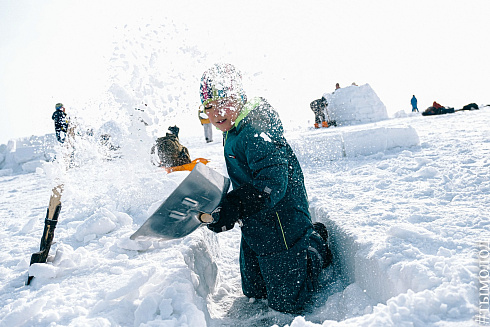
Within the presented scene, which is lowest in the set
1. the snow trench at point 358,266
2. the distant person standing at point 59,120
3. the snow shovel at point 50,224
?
the snow trench at point 358,266

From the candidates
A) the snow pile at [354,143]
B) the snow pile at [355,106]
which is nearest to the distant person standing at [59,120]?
the snow pile at [354,143]

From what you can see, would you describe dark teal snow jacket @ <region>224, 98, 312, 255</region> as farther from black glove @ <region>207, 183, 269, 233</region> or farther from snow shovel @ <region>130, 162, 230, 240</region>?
snow shovel @ <region>130, 162, 230, 240</region>

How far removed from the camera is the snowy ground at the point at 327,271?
1323mm

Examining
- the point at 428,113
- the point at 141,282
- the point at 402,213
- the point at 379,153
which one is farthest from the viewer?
the point at 428,113

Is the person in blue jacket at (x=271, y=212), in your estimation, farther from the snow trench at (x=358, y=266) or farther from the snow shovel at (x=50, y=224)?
the snow shovel at (x=50, y=224)

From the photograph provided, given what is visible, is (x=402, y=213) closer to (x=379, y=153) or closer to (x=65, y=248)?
(x=65, y=248)

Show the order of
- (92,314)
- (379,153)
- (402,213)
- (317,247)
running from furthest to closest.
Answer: (379,153) < (402,213) < (317,247) < (92,314)

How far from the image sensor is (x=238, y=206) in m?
1.74

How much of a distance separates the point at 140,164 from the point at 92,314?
13.7 feet

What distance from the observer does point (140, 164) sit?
5.55 meters

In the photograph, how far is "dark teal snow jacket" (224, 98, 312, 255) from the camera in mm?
1732

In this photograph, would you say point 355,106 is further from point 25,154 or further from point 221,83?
point 221,83

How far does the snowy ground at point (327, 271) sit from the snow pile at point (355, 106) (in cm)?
1193

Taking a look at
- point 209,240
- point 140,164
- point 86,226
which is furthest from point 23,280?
point 140,164
